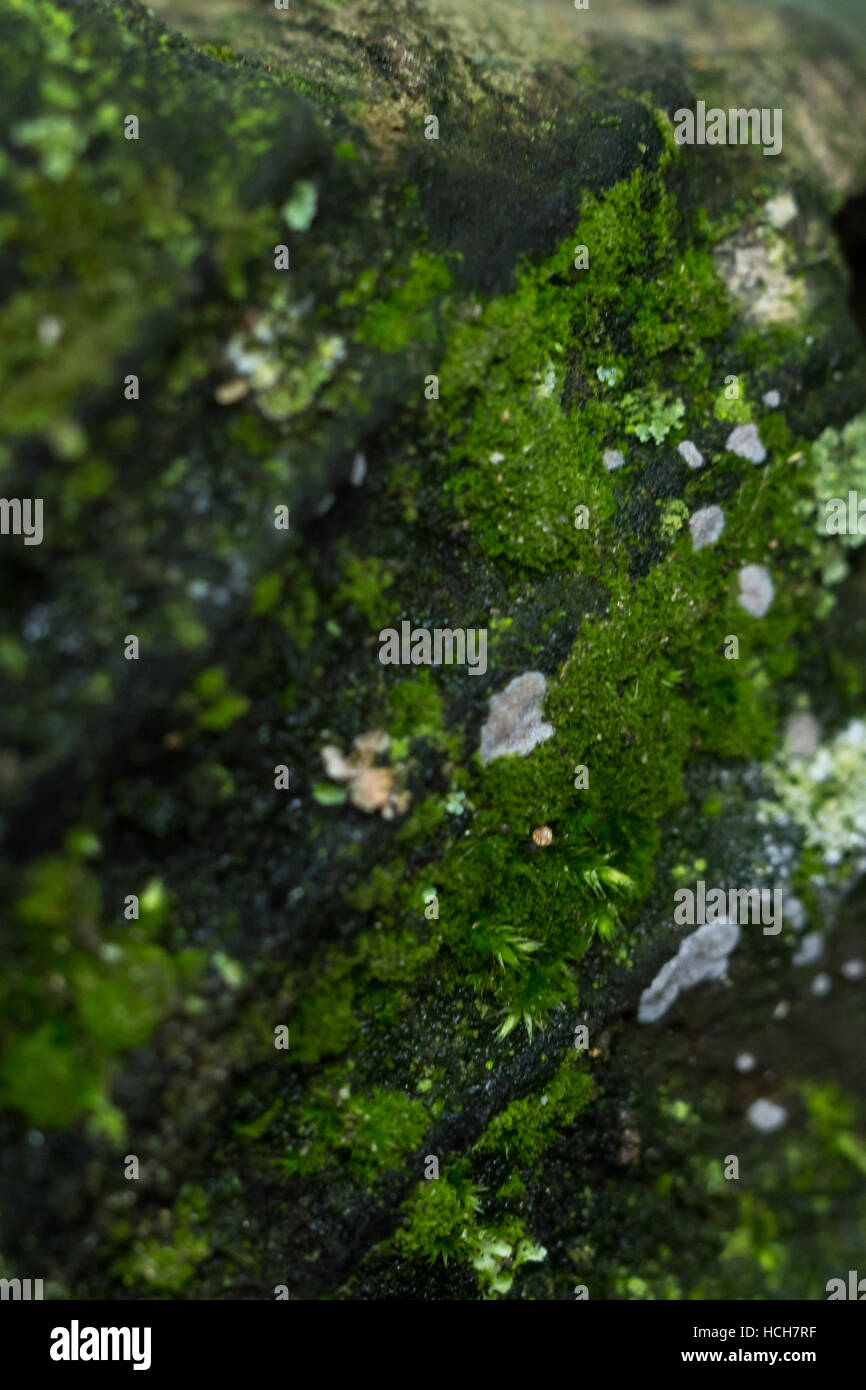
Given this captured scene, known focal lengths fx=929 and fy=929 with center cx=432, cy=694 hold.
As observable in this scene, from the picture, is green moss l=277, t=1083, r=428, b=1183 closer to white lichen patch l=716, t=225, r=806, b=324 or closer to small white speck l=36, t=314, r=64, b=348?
small white speck l=36, t=314, r=64, b=348

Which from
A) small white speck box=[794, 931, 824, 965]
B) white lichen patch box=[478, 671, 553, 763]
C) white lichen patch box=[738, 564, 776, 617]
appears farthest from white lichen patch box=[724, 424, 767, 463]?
small white speck box=[794, 931, 824, 965]

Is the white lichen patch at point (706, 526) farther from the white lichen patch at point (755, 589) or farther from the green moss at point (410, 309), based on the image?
the green moss at point (410, 309)

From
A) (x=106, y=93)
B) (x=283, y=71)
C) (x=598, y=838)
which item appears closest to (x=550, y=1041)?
(x=598, y=838)

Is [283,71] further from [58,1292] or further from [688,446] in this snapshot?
[58,1292]

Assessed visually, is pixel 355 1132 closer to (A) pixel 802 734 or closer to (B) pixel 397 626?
(B) pixel 397 626

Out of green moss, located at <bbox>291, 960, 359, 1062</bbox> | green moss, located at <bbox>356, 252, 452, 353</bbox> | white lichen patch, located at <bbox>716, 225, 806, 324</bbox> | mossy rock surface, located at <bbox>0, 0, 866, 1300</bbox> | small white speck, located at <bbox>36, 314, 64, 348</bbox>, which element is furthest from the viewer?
white lichen patch, located at <bbox>716, 225, 806, 324</bbox>

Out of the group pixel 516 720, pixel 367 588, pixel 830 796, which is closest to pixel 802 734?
pixel 830 796
